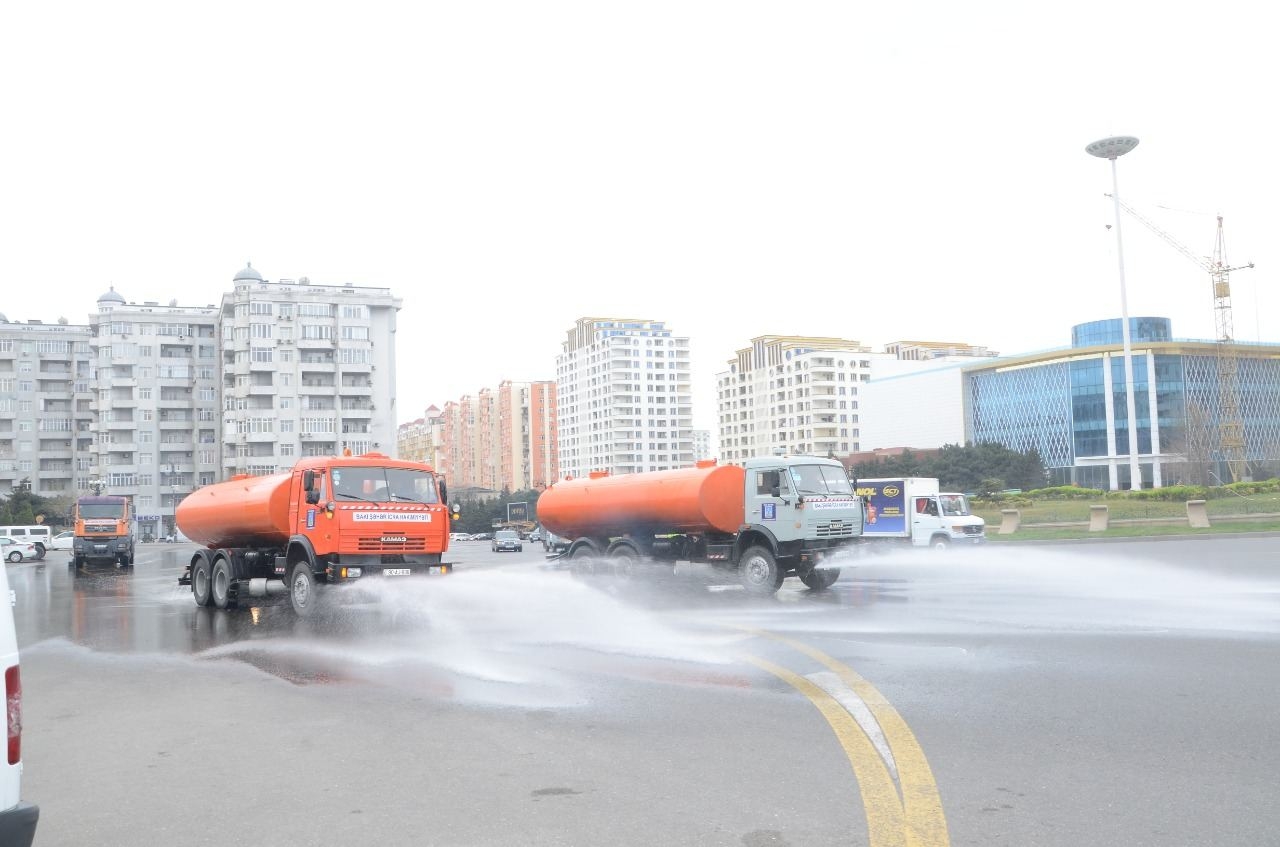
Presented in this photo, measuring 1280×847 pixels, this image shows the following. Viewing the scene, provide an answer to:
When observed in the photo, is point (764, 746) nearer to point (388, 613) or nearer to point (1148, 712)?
point (1148, 712)

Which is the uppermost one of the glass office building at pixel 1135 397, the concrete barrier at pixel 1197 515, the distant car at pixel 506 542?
the glass office building at pixel 1135 397

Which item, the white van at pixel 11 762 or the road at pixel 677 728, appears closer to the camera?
the white van at pixel 11 762

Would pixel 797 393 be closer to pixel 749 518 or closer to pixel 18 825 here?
pixel 749 518

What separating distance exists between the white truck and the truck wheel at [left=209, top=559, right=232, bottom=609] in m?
20.7

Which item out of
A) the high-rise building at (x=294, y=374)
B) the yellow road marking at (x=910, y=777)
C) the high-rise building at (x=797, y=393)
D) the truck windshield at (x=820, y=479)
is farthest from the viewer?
the high-rise building at (x=797, y=393)

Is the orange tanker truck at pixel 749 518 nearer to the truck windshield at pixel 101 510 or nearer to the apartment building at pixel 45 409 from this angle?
the truck windshield at pixel 101 510

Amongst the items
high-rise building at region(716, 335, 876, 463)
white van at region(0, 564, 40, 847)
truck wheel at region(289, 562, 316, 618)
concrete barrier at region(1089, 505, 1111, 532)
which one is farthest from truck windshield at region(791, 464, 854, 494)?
high-rise building at region(716, 335, 876, 463)

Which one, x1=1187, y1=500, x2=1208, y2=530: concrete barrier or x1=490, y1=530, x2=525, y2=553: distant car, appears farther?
x1=490, y1=530, x2=525, y2=553: distant car

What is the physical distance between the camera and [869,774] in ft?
19.1

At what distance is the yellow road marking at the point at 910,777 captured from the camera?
484 centimetres

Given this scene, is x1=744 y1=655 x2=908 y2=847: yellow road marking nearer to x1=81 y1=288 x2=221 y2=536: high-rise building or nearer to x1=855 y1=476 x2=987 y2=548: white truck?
x1=855 y1=476 x2=987 y2=548: white truck

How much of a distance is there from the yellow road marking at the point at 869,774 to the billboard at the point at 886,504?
2546 centimetres

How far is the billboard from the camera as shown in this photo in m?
33.2

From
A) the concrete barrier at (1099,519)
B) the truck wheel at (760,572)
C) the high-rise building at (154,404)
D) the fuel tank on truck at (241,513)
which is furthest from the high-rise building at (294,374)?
the truck wheel at (760,572)
